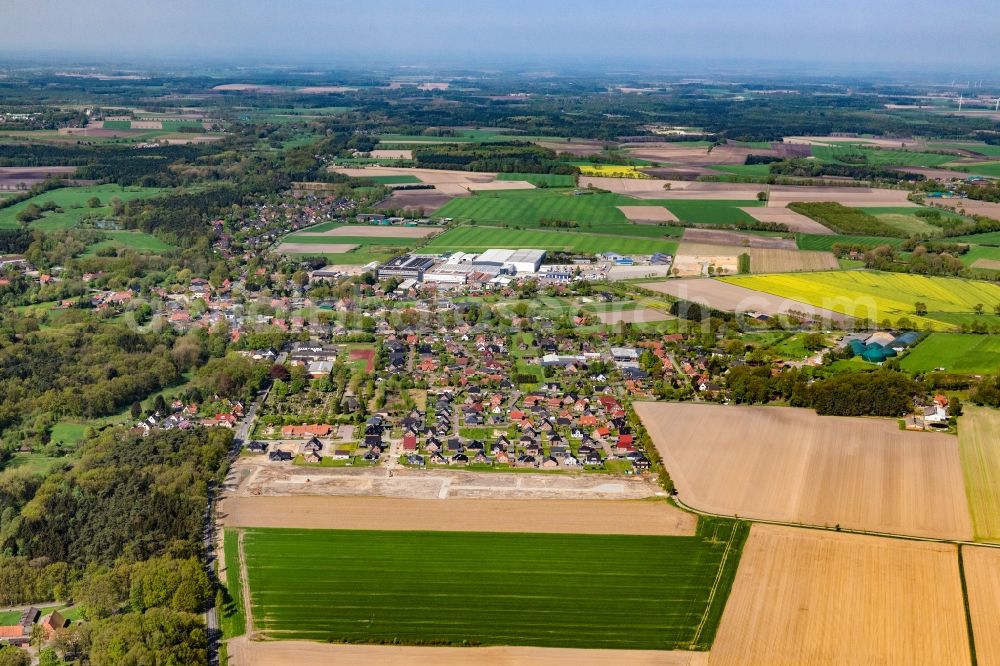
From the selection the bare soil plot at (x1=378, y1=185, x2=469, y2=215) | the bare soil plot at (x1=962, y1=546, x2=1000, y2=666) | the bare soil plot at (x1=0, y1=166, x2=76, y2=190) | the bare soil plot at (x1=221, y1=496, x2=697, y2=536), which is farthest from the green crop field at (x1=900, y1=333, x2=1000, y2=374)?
the bare soil plot at (x1=0, y1=166, x2=76, y2=190)

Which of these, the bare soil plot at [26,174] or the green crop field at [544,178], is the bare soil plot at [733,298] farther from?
the bare soil plot at [26,174]

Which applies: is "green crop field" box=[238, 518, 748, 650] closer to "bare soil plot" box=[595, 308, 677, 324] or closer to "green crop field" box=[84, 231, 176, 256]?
"bare soil plot" box=[595, 308, 677, 324]

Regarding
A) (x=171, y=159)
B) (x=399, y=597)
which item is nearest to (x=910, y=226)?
(x=399, y=597)

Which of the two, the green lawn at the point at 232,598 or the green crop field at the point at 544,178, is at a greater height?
the green crop field at the point at 544,178

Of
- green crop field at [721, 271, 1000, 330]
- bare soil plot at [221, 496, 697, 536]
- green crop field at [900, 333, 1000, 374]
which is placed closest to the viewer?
bare soil plot at [221, 496, 697, 536]

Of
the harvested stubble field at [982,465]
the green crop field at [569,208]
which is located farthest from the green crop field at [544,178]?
the harvested stubble field at [982,465]

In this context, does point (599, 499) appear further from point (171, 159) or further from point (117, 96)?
point (117, 96)
